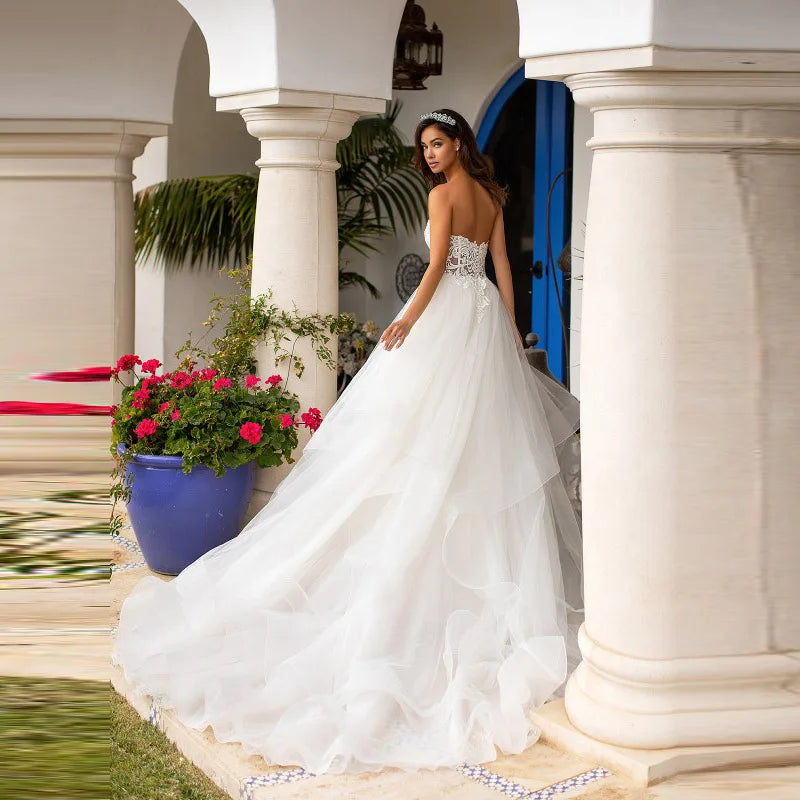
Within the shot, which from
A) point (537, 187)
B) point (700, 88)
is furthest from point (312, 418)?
point (537, 187)

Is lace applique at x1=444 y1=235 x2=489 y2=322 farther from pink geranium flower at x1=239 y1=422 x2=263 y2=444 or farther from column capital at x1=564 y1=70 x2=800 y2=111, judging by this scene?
column capital at x1=564 y1=70 x2=800 y2=111

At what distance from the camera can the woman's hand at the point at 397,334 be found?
467 centimetres

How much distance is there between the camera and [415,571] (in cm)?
418

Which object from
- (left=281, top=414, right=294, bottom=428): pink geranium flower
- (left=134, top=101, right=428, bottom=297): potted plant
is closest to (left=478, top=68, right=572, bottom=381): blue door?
(left=134, top=101, right=428, bottom=297): potted plant

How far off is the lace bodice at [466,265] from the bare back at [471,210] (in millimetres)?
36

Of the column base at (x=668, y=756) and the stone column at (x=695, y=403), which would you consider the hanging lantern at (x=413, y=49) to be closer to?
the stone column at (x=695, y=403)

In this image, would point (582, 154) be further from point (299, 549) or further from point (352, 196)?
point (299, 549)

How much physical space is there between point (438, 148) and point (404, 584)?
1785mm

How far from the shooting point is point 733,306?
357 cm

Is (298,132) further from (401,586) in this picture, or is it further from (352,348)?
(352,348)

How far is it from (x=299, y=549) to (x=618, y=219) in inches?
69.7

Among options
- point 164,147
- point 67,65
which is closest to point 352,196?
point 164,147

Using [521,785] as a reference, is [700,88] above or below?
above

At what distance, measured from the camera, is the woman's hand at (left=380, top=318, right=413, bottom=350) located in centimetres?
467
